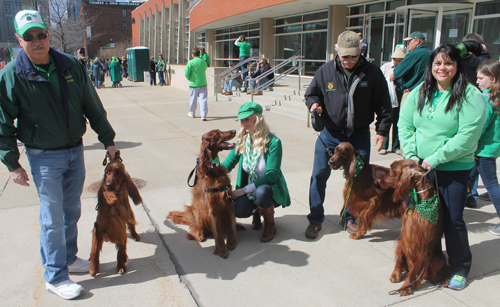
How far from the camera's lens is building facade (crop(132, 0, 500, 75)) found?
10703mm

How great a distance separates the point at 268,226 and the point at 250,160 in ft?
2.38

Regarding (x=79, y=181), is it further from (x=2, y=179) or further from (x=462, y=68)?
(x=2, y=179)

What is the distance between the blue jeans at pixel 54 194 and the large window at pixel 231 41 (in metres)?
19.3

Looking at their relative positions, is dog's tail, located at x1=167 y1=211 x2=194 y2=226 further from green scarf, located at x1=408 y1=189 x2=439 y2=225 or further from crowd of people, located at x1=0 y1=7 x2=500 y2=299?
green scarf, located at x1=408 y1=189 x2=439 y2=225

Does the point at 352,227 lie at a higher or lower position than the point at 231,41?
lower

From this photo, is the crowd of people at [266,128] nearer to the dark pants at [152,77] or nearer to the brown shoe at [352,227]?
the brown shoe at [352,227]

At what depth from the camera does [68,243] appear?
3.15 meters

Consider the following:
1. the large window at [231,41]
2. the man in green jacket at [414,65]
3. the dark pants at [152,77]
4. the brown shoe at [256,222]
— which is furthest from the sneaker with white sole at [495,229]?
the dark pants at [152,77]

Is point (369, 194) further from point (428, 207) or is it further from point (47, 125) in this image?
point (47, 125)

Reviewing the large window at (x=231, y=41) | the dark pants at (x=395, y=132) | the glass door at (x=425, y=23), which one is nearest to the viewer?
the dark pants at (x=395, y=132)

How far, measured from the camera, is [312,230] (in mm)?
3879

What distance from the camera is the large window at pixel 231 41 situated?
21953mm

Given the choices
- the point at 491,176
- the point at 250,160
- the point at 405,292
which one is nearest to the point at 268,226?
the point at 250,160

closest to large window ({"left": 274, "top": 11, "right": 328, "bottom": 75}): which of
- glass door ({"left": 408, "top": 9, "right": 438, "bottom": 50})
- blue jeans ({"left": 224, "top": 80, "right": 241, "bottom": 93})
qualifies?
blue jeans ({"left": 224, "top": 80, "right": 241, "bottom": 93})
